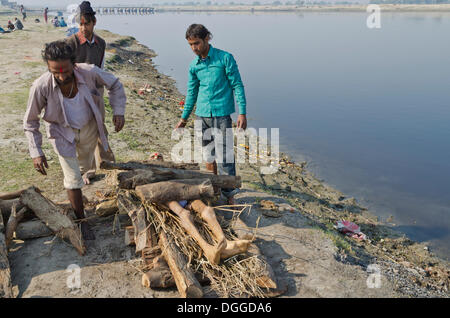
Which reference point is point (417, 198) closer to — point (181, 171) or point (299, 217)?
point (299, 217)

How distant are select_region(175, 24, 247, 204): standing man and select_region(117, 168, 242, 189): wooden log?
419mm

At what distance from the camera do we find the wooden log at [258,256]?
334 cm

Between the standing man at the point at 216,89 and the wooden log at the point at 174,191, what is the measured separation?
901mm

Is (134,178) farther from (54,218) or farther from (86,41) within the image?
(86,41)

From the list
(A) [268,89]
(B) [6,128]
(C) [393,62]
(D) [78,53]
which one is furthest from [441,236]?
(C) [393,62]

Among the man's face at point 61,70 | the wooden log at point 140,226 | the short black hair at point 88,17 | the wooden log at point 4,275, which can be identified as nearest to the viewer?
the wooden log at point 4,275

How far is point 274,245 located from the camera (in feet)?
13.9

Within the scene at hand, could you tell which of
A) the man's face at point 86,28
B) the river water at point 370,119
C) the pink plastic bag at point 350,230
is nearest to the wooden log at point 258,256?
the pink plastic bag at point 350,230

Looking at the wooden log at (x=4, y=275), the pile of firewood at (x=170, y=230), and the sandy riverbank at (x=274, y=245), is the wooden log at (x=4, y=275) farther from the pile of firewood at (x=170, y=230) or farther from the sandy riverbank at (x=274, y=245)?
the sandy riverbank at (x=274, y=245)

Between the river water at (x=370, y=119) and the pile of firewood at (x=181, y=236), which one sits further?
the river water at (x=370, y=119)

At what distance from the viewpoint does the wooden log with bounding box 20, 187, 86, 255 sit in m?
3.83

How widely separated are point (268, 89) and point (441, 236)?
12.2m

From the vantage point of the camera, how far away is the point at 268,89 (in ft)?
59.1

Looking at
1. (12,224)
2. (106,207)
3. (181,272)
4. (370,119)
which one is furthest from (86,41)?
(370,119)
